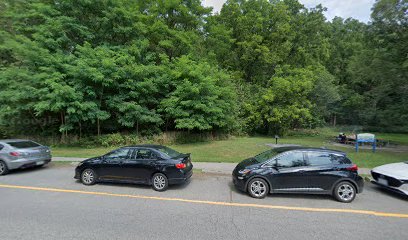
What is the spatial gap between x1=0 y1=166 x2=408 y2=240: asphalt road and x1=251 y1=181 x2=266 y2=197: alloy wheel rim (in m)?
0.26

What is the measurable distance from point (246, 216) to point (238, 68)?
90.8ft

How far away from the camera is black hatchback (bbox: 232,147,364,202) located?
20.7ft

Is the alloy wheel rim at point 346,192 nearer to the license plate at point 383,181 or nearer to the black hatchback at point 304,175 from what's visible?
the black hatchback at point 304,175

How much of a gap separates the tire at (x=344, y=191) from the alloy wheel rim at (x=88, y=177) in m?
7.93

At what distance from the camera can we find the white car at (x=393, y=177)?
6.50 m

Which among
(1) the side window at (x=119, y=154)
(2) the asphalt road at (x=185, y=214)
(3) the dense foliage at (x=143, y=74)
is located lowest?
(2) the asphalt road at (x=185, y=214)

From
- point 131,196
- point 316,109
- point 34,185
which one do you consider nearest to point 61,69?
point 34,185

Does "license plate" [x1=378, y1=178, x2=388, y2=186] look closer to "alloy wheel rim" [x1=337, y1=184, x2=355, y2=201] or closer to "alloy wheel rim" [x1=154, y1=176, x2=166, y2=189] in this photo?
"alloy wheel rim" [x1=337, y1=184, x2=355, y2=201]

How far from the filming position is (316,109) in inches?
1200

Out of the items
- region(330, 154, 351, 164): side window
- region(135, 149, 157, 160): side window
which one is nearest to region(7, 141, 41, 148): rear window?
region(135, 149, 157, 160): side window

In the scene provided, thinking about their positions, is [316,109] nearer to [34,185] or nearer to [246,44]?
[246,44]

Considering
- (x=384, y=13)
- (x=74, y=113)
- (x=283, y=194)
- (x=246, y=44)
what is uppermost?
(x=246, y=44)

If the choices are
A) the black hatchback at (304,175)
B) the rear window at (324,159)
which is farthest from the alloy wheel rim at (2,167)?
the rear window at (324,159)

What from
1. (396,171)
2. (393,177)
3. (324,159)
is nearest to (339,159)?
(324,159)
